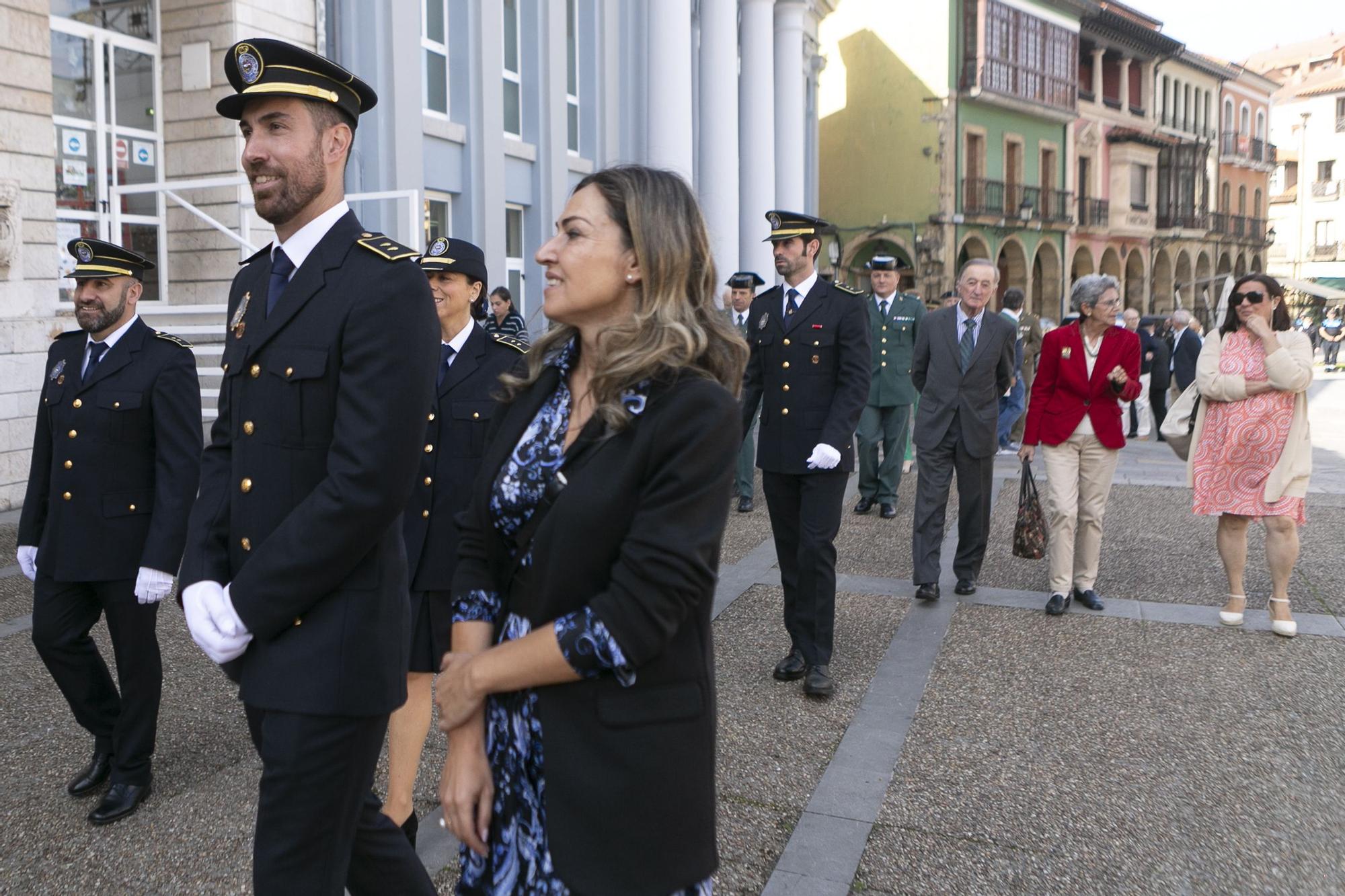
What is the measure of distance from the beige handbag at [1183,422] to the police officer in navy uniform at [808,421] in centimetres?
229

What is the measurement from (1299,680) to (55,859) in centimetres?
514

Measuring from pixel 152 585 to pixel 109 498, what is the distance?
1.69ft

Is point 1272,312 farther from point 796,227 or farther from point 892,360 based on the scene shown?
point 892,360

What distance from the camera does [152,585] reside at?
3.88 meters

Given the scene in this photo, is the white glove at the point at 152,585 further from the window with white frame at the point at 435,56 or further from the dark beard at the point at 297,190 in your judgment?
the window with white frame at the point at 435,56

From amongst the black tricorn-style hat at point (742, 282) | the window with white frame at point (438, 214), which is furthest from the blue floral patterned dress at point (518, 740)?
the window with white frame at point (438, 214)

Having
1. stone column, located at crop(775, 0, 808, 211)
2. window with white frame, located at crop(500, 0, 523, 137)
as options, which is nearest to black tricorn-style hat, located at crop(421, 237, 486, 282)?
window with white frame, located at crop(500, 0, 523, 137)

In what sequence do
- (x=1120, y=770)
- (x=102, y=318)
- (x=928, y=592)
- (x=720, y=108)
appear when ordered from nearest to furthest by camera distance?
(x=102, y=318)
(x=1120, y=770)
(x=928, y=592)
(x=720, y=108)

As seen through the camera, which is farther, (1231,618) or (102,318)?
(1231,618)

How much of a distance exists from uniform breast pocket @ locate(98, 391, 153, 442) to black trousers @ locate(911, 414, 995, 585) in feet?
14.8

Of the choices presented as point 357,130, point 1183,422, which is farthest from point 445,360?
point 357,130

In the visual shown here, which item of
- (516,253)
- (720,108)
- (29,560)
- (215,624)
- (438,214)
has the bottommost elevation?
(29,560)

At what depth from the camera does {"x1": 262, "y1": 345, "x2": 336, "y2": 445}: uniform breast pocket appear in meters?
2.45

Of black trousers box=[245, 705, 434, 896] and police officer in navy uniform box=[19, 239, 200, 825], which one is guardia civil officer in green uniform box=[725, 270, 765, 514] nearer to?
police officer in navy uniform box=[19, 239, 200, 825]
